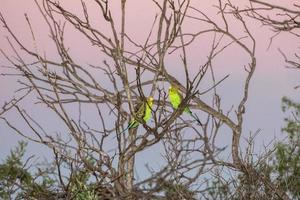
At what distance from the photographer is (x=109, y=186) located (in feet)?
14.1

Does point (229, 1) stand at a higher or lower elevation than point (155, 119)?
higher

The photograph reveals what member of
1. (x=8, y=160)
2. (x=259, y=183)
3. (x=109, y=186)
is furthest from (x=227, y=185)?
(x=8, y=160)

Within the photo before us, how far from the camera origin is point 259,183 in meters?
6.99

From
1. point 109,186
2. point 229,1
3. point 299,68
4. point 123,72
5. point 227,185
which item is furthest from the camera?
point 227,185

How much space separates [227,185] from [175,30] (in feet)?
12.0

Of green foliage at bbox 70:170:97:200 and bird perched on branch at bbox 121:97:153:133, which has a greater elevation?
bird perched on branch at bbox 121:97:153:133

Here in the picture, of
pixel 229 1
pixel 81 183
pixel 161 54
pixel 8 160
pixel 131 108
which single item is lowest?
pixel 81 183

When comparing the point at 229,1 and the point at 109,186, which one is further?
the point at 229,1

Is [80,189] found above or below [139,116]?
below

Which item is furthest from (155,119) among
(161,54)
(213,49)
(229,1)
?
(229,1)

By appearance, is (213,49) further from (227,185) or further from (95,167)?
(227,185)

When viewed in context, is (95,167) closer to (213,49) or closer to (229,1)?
(213,49)

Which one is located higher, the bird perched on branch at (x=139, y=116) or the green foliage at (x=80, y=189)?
the bird perched on branch at (x=139, y=116)

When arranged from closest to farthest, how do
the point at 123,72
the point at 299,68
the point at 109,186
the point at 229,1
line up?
the point at 123,72 < the point at 109,186 < the point at 299,68 < the point at 229,1
